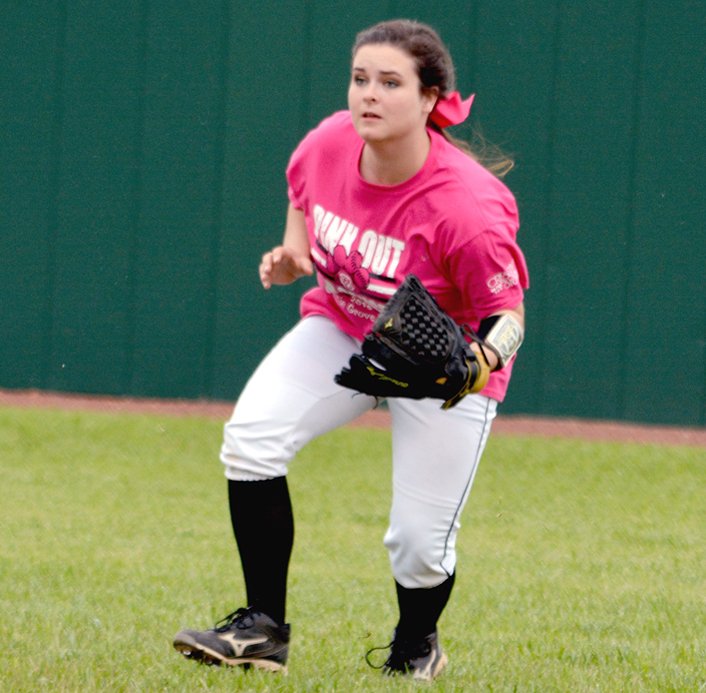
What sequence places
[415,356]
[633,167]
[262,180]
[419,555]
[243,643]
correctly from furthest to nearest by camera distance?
[262,180] → [633,167] → [419,555] → [243,643] → [415,356]

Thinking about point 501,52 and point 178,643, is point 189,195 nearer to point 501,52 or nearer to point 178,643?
point 501,52

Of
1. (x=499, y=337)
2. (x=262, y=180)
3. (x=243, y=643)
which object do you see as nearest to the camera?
(x=499, y=337)

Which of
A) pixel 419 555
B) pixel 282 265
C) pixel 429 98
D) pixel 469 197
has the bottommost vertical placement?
pixel 419 555

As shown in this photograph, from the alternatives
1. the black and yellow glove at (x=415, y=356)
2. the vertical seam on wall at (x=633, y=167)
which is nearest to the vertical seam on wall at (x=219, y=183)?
the vertical seam on wall at (x=633, y=167)

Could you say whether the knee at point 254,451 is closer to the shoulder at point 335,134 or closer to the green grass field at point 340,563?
the green grass field at point 340,563

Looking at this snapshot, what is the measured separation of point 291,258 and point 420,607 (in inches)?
42.0

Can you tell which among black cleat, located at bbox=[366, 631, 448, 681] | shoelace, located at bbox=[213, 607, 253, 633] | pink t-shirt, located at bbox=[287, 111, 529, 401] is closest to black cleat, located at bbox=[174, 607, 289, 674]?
shoelace, located at bbox=[213, 607, 253, 633]

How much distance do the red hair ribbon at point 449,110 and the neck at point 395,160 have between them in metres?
0.11

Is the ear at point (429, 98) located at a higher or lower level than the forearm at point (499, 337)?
higher

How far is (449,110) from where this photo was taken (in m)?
4.16

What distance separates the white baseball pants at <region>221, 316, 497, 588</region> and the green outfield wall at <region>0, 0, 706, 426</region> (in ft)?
15.8

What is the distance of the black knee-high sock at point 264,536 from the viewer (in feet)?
13.2

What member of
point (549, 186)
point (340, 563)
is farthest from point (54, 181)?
point (340, 563)

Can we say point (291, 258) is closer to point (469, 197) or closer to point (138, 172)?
point (469, 197)
